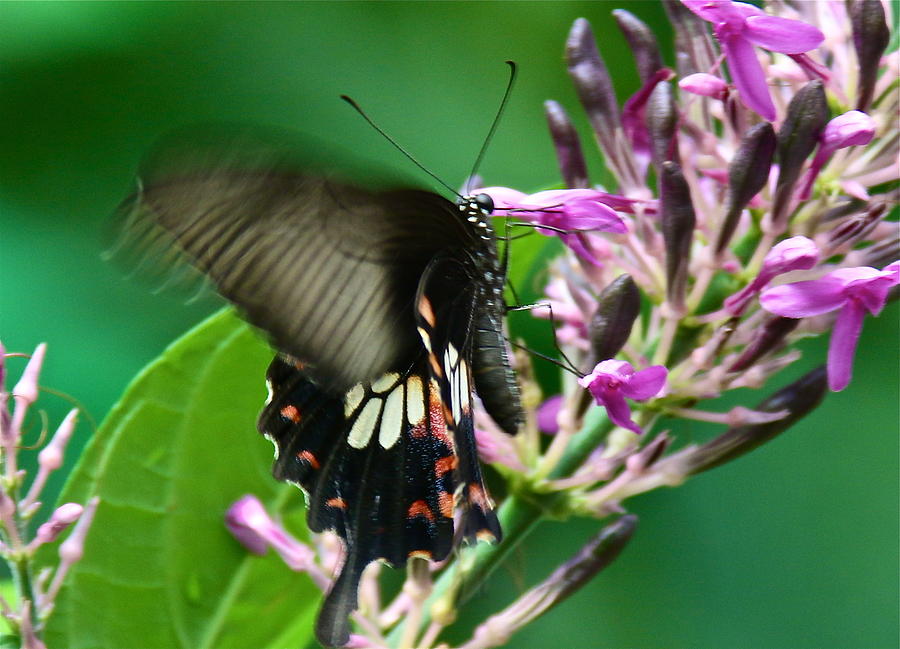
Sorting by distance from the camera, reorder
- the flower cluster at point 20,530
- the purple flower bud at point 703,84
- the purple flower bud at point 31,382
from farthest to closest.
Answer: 1. the purple flower bud at point 703,84
2. the purple flower bud at point 31,382
3. the flower cluster at point 20,530

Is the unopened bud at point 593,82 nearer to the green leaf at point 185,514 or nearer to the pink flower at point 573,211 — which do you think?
the pink flower at point 573,211

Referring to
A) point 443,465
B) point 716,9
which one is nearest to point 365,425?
point 443,465

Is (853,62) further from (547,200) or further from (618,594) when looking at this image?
(618,594)

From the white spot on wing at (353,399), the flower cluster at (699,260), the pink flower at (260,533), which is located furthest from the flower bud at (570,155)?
the pink flower at (260,533)

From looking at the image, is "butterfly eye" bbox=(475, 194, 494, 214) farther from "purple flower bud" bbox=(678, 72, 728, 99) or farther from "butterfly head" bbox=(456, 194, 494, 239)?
"purple flower bud" bbox=(678, 72, 728, 99)

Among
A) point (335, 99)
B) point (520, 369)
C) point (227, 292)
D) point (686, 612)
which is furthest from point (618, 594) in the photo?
point (227, 292)

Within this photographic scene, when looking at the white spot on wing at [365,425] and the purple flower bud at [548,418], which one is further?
the purple flower bud at [548,418]
